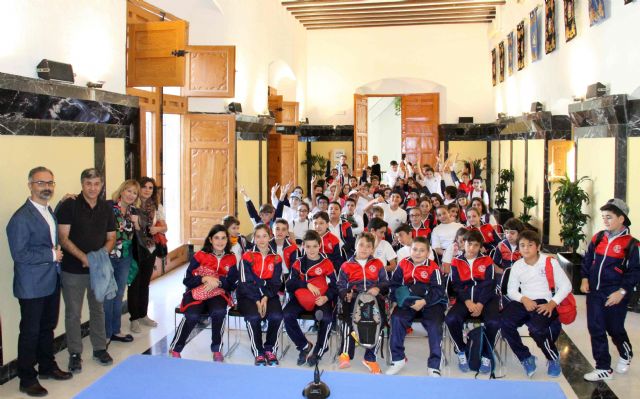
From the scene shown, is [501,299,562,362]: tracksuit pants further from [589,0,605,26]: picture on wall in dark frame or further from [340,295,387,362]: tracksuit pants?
[589,0,605,26]: picture on wall in dark frame

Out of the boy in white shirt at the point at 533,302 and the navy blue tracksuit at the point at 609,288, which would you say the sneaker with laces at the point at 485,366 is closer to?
the boy in white shirt at the point at 533,302

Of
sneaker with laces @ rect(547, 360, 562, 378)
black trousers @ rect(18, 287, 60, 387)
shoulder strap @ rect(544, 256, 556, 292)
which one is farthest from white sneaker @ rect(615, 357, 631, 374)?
black trousers @ rect(18, 287, 60, 387)

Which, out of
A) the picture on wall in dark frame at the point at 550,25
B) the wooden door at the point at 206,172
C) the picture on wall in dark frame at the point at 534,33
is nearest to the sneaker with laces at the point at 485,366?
the wooden door at the point at 206,172

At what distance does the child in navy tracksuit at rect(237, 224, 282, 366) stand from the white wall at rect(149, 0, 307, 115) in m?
5.06

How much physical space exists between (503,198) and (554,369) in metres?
10.3

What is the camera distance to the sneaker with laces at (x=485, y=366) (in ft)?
20.5

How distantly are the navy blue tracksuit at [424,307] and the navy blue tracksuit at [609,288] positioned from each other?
138 cm

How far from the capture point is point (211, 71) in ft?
34.3

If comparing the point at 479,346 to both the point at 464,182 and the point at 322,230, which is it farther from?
the point at 464,182

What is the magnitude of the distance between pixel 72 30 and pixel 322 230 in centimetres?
339

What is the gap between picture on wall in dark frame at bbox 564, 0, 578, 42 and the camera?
10.8 meters

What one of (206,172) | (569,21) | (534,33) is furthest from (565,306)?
(534,33)

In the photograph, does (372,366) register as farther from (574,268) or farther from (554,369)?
(574,268)

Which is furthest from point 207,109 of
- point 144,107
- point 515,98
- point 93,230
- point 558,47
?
point 515,98
